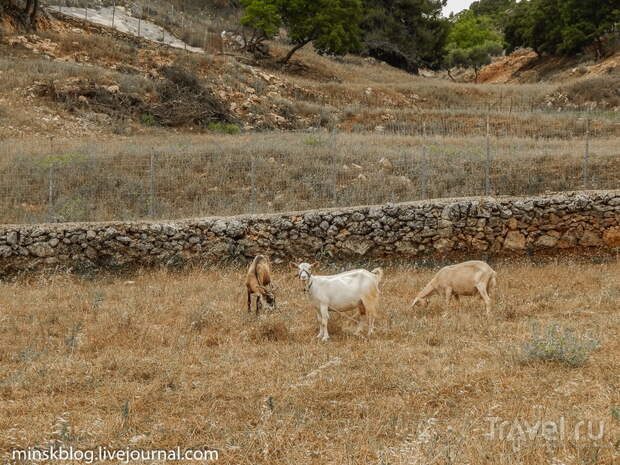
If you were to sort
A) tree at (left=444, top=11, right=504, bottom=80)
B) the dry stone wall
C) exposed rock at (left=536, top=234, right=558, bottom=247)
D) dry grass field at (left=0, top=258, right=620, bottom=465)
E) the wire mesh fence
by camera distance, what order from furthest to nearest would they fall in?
tree at (left=444, top=11, right=504, bottom=80) < the wire mesh fence < exposed rock at (left=536, top=234, right=558, bottom=247) < the dry stone wall < dry grass field at (left=0, top=258, right=620, bottom=465)

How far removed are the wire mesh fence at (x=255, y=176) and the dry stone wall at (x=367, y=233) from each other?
4.92 ft

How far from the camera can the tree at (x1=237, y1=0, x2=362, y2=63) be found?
144 feet

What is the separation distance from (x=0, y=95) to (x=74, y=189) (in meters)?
13.2

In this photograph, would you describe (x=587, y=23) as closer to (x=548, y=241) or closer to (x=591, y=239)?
(x=591, y=239)

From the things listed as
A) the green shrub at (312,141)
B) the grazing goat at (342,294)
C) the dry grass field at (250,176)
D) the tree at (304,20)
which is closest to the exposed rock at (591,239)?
the dry grass field at (250,176)

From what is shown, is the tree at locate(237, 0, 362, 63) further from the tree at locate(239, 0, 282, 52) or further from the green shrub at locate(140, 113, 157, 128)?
the green shrub at locate(140, 113, 157, 128)

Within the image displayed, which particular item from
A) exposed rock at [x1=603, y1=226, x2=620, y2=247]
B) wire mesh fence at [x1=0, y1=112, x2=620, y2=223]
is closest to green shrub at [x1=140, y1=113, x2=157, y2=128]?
wire mesh fence at [x1=0, y1=112, x2=620, y2=223]

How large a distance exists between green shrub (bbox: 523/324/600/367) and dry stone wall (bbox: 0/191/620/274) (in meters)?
7.76

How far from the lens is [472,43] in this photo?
3031 inches

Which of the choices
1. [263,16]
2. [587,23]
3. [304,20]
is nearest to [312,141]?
[263,16]

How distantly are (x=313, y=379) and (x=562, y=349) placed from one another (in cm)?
317

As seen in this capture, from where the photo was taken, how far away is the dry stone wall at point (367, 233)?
600 inches

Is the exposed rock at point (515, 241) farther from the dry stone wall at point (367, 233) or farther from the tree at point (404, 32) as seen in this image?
the tree at point (404, 32)

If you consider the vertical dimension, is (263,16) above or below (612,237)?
above
